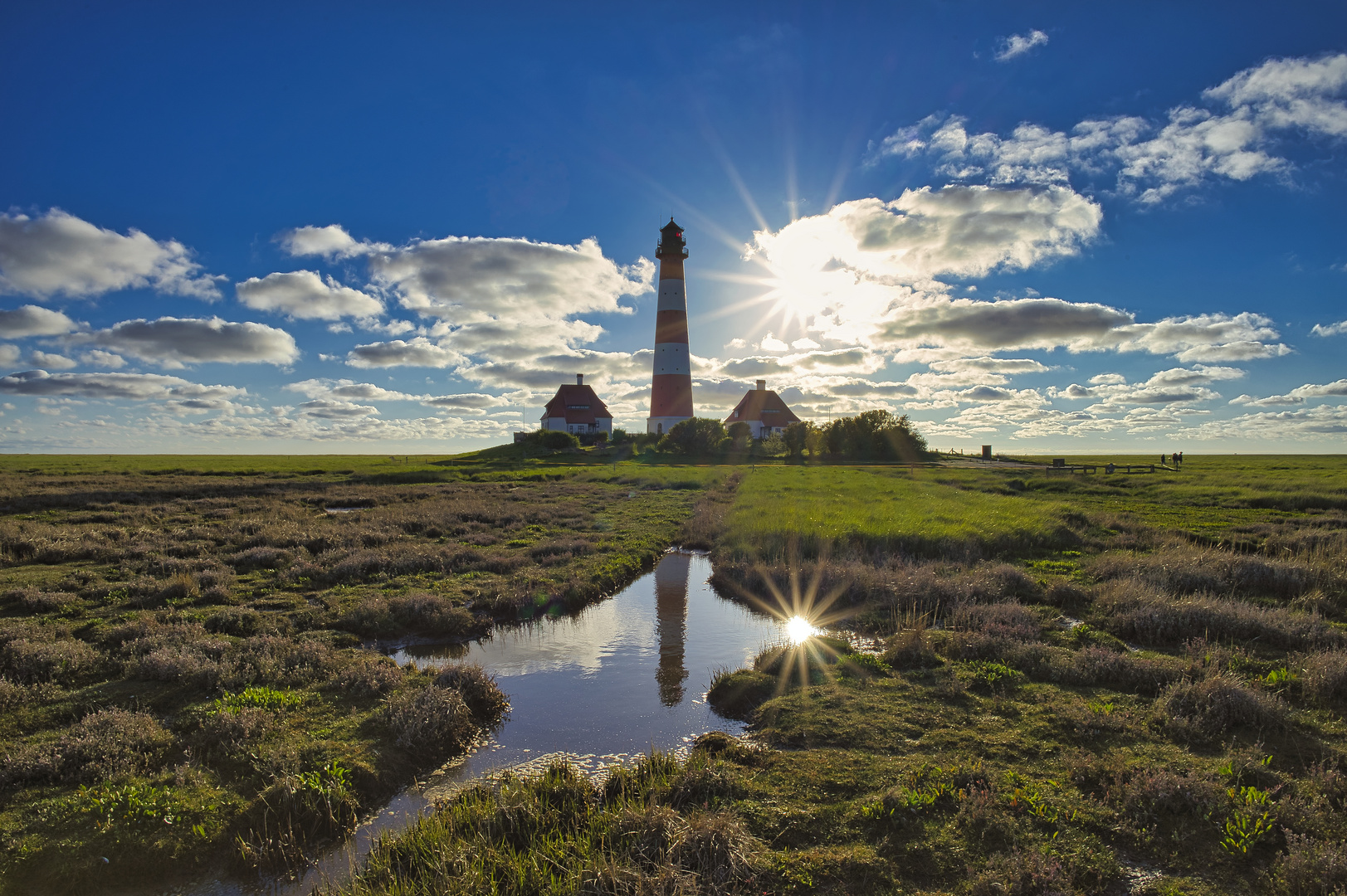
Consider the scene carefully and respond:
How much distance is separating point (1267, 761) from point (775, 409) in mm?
82605

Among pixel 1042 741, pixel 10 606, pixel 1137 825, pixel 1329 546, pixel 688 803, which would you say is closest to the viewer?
pixel 1137 825

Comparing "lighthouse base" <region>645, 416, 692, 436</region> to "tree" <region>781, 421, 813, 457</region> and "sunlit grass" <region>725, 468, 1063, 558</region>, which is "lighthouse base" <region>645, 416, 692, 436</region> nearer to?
"tree" <region>781, 421, 813, 457</region>

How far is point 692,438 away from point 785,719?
59.8 meters

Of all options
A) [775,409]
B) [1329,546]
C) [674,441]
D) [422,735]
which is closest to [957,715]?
[422,735]

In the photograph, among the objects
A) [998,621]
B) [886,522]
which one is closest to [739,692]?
[998,621]

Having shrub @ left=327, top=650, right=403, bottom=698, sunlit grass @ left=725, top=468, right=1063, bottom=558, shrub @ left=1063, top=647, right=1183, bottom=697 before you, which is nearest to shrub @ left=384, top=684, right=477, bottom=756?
shrub @ left=327, top=650, right=403, bottom=698

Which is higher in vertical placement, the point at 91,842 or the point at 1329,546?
the point at 1329,546

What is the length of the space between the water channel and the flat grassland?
0.52 metres

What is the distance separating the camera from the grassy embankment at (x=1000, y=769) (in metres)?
5.12

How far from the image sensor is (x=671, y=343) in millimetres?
68500

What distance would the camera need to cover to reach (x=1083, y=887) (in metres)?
4.93

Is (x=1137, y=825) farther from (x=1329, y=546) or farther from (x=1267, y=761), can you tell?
(x=1329, y=546)

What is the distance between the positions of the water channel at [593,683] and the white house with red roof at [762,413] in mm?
69306

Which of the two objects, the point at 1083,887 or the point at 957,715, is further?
the point at 957,715
